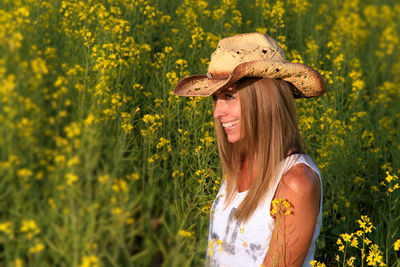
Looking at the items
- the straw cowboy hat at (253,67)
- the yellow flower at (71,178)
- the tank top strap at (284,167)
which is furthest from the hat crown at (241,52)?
the yellow flower at (71,178)

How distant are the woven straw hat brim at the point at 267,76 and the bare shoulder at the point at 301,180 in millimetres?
360

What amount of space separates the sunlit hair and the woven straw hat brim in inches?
2.1

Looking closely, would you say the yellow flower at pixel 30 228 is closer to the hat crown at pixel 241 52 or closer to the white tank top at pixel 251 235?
the white tank top at pixel 251 235

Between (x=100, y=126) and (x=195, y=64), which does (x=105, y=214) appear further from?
(x=195, y=64)

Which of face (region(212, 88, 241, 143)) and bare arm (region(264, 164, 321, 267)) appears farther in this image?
face (region(212, 88, 241, 143))

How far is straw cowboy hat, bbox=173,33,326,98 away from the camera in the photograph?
6.24 feet

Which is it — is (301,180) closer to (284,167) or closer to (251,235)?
(284,167)

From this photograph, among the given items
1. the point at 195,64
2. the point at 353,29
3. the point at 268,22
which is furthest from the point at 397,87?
the point at 195,64

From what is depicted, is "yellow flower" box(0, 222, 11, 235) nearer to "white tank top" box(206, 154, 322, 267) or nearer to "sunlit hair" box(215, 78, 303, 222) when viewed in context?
"white tank top" box(206, 154, 322, 267)

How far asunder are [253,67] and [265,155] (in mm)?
366

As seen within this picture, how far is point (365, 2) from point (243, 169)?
346 inches

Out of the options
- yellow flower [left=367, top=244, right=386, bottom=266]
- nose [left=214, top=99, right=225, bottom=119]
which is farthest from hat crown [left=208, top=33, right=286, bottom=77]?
yellow flower [left=367, top=244, right=386, bottom=266]

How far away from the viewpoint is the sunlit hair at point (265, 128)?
6.43 ft

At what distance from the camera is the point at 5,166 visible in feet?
3.17
